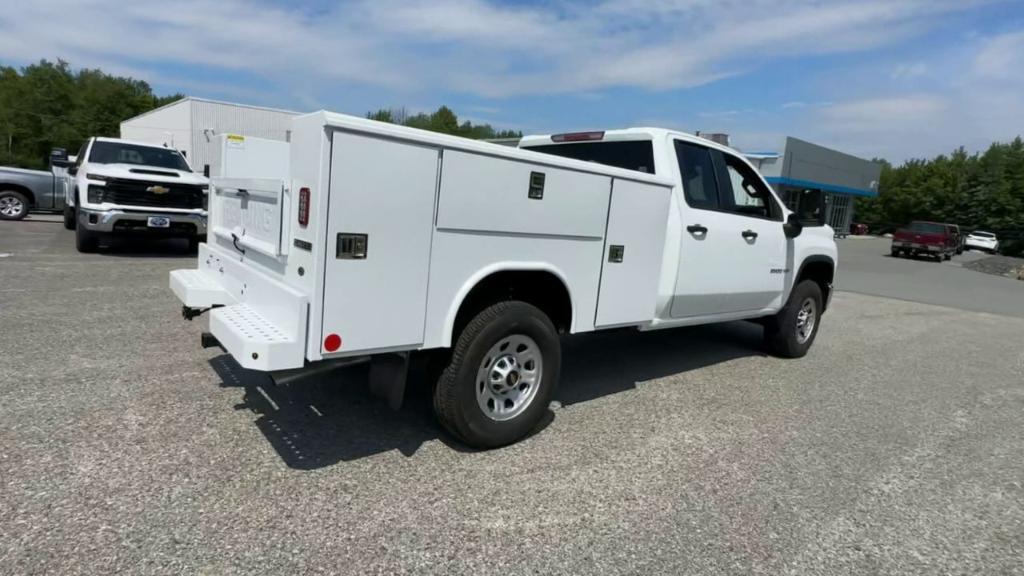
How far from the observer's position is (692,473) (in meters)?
3.71

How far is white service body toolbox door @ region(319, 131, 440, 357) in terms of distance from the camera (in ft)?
9.41

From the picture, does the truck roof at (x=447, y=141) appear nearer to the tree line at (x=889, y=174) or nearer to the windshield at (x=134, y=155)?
the windshield at (x=134, y=155)

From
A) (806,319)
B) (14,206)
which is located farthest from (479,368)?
(14,206)

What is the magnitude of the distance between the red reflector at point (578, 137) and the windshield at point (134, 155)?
8.71m

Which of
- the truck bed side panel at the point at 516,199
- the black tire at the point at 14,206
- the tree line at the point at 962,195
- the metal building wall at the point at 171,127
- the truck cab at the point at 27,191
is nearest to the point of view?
the truck bed side panel at the point at 516,199

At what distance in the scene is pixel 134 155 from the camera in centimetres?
1107

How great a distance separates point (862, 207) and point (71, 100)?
77.8m

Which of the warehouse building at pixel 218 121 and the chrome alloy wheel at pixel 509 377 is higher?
the warehouse building at pixel 218 121

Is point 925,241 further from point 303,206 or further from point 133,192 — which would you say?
point 303,206

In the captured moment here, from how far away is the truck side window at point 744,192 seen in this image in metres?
5.36

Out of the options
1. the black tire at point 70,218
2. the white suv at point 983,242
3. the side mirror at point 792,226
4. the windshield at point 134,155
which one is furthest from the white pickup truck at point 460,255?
the white suv at point 983,242

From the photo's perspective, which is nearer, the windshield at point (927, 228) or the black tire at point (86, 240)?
the black tire at point (86, 240)

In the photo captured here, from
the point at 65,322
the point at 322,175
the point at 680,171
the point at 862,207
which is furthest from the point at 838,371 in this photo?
the point at 862,207

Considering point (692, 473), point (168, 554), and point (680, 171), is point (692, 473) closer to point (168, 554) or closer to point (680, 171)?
point (680, 171)
